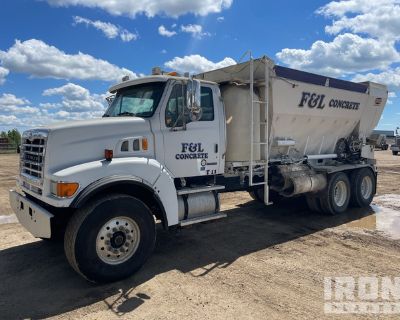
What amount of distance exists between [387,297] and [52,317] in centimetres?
403

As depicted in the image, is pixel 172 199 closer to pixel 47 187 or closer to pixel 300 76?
pixel 47 187

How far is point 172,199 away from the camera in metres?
5.86

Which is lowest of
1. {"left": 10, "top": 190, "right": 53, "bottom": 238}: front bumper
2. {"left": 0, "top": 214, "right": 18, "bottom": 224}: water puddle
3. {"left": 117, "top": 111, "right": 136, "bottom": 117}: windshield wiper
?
{"left": 0, "top": 214, "right": 18, "bottom": 224}: water puddle

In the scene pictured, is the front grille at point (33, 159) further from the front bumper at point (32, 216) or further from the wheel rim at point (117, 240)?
the wheel rim at point (117, 240)

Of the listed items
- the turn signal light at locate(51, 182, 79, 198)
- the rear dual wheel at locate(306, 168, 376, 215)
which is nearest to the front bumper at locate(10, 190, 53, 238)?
the turn signal light at locate(51, 182, 79, 198)

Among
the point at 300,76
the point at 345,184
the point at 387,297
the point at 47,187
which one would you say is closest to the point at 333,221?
the point at 345,184

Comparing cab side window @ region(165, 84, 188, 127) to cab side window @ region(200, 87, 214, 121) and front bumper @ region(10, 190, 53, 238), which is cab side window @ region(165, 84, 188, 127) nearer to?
cab side window @ region(200, 87, 214, 121)

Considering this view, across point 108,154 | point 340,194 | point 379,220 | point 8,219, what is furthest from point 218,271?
point 8,219

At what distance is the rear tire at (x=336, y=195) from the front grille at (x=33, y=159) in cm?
648

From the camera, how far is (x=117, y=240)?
5.20 m

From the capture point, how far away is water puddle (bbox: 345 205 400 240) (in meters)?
7.65

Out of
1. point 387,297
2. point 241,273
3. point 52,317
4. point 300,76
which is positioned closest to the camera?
point 52,317

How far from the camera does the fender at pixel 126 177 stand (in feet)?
16.0

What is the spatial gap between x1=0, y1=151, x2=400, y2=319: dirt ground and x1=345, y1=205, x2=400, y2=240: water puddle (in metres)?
0.04
